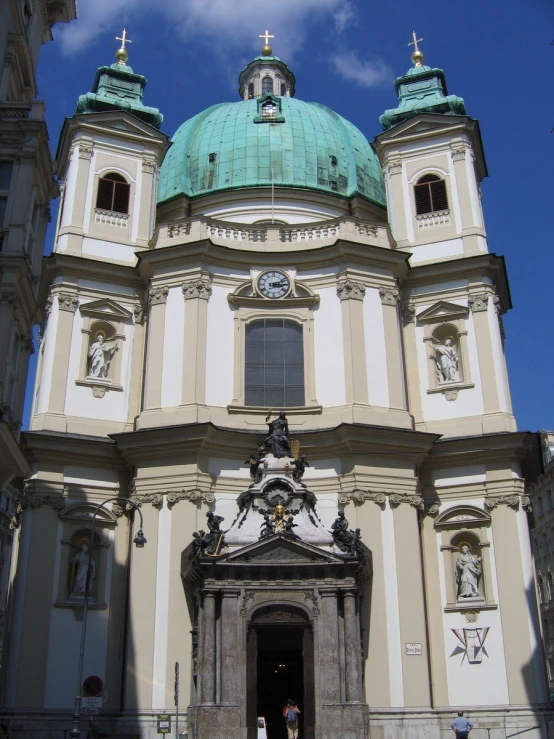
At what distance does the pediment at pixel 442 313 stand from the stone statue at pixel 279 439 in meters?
7.21

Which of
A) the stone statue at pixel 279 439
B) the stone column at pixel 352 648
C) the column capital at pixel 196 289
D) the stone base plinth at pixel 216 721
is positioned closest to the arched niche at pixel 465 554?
the stone column at pixel 352 648


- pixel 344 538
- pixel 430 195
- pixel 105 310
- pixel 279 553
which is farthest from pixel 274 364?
pixel 430 195

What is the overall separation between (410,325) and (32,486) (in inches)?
534

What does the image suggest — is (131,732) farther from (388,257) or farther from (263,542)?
(388,257)

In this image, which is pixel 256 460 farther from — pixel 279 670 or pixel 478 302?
pixel 478 302

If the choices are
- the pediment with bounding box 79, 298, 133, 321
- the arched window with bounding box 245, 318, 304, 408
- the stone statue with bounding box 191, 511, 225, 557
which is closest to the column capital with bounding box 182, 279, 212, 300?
the arched window with bounding box 245, 318, 304, 408

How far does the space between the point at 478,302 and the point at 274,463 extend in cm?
959

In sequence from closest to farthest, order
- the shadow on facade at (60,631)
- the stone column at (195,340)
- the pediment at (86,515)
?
the shadow on facade at (60,631) → the pediment at (86,515) → the stone column at (195,340)

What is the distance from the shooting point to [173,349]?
2734cm

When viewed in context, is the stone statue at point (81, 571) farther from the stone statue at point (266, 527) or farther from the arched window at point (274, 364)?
the arched window at point (274, 364)

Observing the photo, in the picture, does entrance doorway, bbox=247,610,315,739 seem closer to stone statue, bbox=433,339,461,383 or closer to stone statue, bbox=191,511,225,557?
stone statue, bbox=191,511,225,557

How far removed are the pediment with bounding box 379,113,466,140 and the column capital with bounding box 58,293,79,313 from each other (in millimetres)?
13288

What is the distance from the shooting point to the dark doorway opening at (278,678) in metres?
23.8

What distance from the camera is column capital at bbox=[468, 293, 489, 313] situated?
2877 cm
